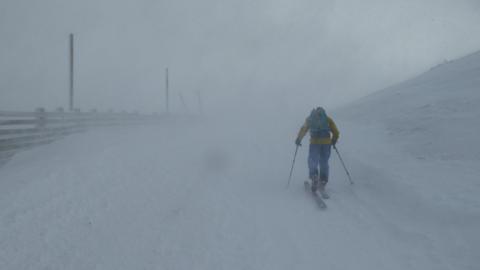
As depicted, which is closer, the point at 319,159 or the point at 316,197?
the point at 316,197

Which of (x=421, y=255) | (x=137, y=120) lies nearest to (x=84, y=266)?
(x=421, y=255)

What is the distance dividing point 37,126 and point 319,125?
8998 millimetres

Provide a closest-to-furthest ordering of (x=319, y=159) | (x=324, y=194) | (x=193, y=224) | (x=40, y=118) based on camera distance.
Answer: (x=193, y=224)
(x=324, y=194)
(x=319, y=159)
(x=40, y=118)

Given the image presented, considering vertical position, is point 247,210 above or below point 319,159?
below

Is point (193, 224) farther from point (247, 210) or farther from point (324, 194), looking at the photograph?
point (324, 194)

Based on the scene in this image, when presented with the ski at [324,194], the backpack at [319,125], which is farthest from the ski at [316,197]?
the backpack at [319,125]

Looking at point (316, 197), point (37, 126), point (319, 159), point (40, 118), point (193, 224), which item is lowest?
point (193, 224)

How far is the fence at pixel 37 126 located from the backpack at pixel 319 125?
772cm

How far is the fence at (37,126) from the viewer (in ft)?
26.2

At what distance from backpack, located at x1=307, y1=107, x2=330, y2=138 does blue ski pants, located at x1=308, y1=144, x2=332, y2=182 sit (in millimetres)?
258

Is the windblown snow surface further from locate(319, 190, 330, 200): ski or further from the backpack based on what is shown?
the backpack

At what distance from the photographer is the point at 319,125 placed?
6.98 metres

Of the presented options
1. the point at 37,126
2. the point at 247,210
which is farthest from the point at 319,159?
the point at 37,126

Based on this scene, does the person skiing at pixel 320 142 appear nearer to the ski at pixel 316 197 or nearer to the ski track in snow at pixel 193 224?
the ski at pixel 316 197
